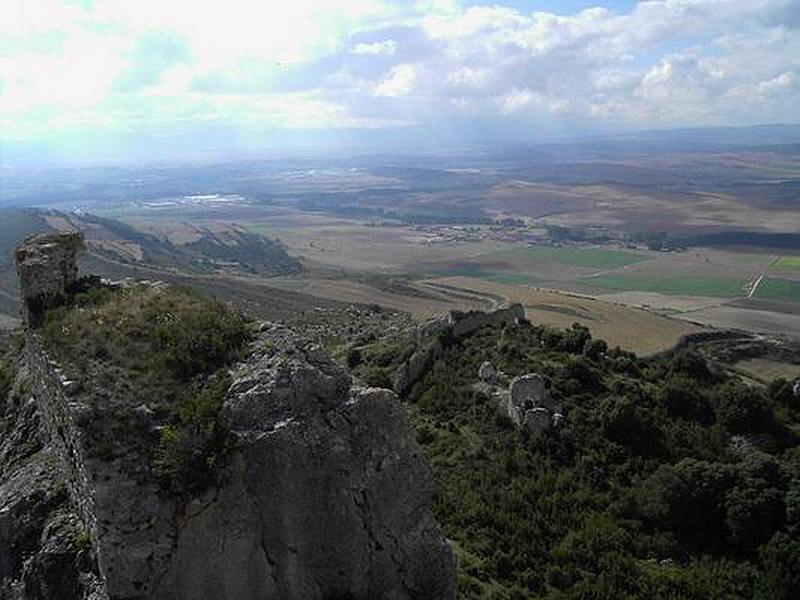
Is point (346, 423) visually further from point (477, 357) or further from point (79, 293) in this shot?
point (477, 357)

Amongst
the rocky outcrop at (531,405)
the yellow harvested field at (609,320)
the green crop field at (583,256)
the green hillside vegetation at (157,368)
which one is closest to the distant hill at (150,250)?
the green crop field at (583,256)

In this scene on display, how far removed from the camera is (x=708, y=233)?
175875 mm

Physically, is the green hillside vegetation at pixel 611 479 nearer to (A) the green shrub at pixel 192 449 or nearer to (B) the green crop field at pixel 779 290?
(A) the green shrub at pixel 192 449

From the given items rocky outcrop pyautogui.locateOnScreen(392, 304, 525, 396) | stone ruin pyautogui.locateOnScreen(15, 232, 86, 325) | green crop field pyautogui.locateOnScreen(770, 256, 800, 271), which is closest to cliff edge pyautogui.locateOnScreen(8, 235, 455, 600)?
stone ruin pyautogui.locateOnScreen(15, 232, 86, 325)

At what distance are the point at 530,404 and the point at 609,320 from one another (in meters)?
42.5

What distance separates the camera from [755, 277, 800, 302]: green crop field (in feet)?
354

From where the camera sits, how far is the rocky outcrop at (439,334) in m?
36.5

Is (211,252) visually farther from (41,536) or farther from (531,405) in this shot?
(41,536)

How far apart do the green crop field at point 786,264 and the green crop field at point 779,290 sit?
33.8 ft

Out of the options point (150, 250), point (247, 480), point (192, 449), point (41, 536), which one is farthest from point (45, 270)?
point (150, 250)

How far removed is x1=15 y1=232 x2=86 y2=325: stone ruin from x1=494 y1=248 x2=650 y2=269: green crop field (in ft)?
408

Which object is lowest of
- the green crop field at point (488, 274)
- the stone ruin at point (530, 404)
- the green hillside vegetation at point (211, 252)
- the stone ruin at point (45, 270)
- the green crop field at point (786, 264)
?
the green crop field at point (786, 264)

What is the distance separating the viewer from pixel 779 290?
114125 millimetres

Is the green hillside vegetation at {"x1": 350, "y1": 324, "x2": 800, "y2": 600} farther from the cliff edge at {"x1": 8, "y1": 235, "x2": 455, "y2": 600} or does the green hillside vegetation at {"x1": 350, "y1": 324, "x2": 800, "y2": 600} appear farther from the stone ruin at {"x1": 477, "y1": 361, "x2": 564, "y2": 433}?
the cliff edge at {"x1": 8, "y1": 235, "x2": 455, "y2": 600}
